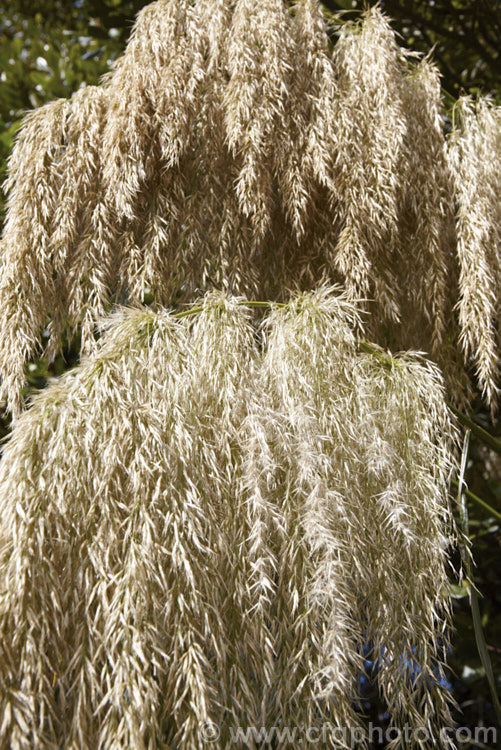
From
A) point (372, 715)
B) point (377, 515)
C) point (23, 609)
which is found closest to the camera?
point (23, 609)

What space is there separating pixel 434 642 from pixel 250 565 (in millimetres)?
312

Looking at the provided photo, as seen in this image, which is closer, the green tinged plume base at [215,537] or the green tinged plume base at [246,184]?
the green tinged plume base at [215,537]

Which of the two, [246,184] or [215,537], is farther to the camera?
[246,184]


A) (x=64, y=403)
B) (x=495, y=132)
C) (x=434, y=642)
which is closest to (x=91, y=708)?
(x=64, y=403)

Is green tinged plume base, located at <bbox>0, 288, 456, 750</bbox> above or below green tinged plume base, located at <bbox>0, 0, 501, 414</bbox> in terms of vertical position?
below

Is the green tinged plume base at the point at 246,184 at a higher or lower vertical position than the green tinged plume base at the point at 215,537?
higher

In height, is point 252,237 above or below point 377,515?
above

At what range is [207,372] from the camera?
0.95m

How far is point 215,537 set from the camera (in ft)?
2.77

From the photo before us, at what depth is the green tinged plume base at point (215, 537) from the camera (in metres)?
0.74

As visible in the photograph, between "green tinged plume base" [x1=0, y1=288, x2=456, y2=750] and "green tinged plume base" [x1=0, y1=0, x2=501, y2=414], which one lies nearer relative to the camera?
"green tinged plume base" [x1=0, y1=288, x2=456, y2=750]

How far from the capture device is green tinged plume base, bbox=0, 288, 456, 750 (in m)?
0.74

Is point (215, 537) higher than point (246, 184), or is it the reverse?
point (246, 184)

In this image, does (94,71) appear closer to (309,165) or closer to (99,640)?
(309,165)
